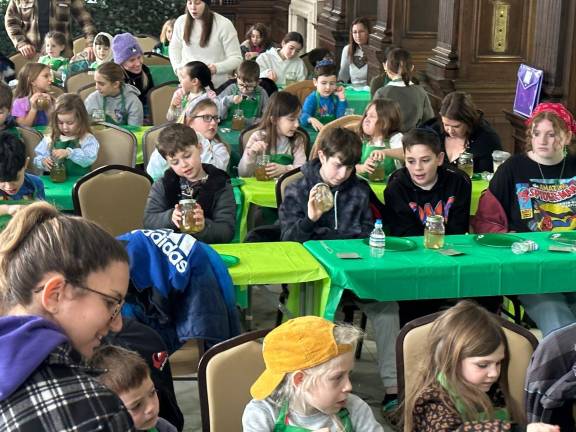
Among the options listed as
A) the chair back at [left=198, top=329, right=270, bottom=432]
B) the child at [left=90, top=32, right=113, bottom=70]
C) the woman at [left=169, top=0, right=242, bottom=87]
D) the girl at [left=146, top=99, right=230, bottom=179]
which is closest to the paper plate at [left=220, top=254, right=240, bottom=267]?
the chair back at [left=198, top=329, right=270, bottom=432]

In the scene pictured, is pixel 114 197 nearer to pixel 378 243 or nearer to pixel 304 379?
pixel 378 243

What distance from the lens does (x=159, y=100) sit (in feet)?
28.0

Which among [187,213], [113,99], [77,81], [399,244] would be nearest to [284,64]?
[77,81]

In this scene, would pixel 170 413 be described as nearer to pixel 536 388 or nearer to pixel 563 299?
pixel 536 388

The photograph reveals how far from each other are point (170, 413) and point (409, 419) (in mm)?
746

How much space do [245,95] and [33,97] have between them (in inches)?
62.1

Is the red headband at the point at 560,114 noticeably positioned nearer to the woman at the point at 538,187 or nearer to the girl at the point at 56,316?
the woman at the point at 538,187

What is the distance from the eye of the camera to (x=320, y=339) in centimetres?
297

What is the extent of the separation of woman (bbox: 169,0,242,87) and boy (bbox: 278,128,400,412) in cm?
370

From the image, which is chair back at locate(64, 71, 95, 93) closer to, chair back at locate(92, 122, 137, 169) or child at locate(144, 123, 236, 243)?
chair back at locate(92, 122, 137, 169)

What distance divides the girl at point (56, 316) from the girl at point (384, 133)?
4.54 m

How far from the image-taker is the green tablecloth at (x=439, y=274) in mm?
4559

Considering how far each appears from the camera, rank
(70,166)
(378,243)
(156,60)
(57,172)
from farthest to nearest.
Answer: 1. (156,60)
2. (70,166)
3. (57,172)
4. (378,243)

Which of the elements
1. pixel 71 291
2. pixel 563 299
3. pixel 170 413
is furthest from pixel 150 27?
pixel 71 291
